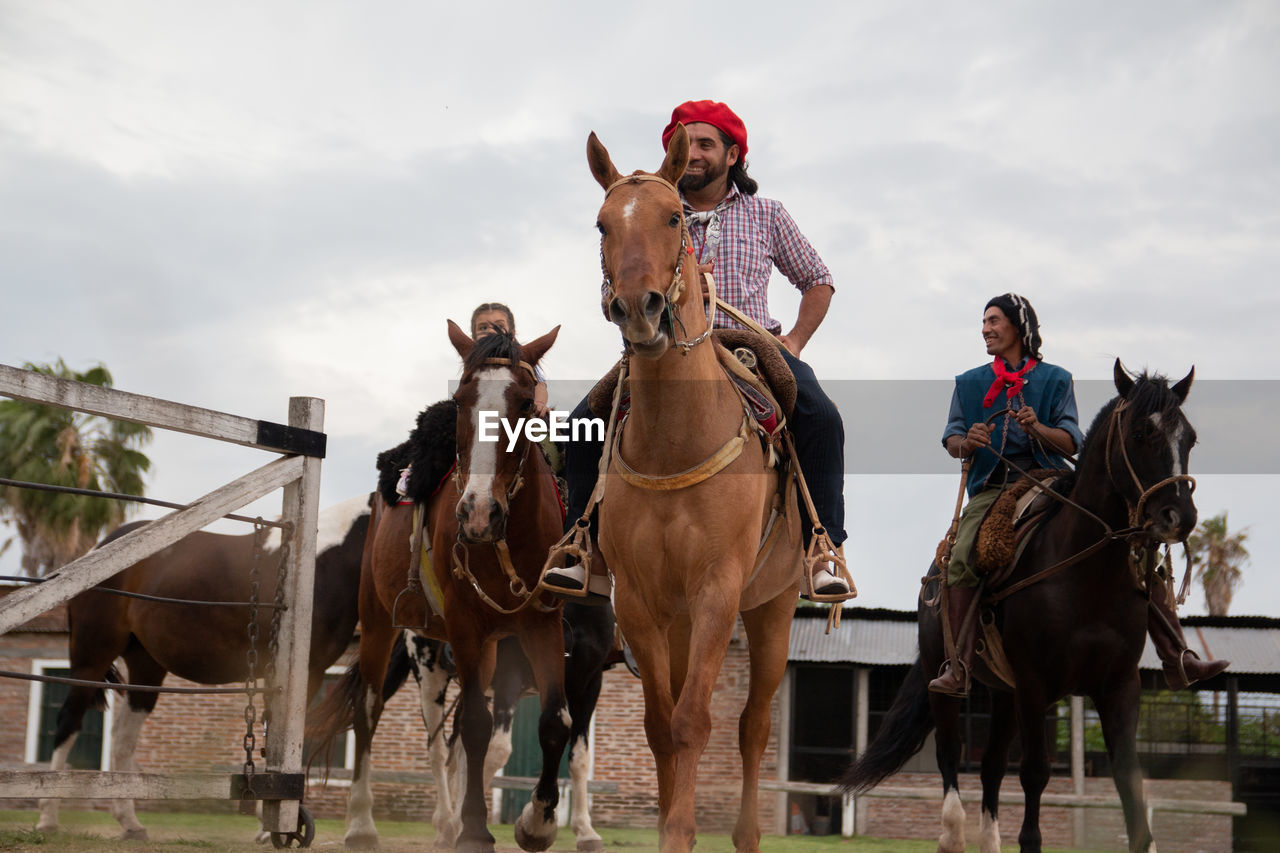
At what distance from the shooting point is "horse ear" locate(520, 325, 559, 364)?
7.30 metres

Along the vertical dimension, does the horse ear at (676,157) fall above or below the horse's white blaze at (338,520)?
above

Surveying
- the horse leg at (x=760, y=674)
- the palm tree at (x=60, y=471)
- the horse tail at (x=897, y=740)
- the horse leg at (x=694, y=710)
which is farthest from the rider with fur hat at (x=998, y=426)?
the palm tree at (x=60, y=471)

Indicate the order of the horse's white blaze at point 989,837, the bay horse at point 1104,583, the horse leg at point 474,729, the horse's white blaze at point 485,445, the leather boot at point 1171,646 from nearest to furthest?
the horse's white blaze at point 485,445 → the horse leg at point 474,729 → the bay horse at point 1104,583 → the leather boot at point 1171,646 → the horse's white blaze at point 989,837

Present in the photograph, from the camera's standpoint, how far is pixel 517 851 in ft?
29.3

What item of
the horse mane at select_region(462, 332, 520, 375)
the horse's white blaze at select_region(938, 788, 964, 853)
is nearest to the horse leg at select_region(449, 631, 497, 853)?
the horse mane at select_region(462, 332, 520, 375)

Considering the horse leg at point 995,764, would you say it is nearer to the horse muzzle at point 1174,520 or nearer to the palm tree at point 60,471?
the horse muzzle at point 1174,520

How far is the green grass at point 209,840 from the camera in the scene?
6.87 metres

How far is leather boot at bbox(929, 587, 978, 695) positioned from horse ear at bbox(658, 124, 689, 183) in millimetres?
4282

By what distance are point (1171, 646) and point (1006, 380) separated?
2.15 metres

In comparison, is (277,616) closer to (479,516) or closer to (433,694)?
(479,516)

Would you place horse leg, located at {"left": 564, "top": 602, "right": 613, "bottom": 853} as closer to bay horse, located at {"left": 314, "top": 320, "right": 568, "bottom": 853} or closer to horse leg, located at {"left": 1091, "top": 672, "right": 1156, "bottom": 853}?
bay horse, located at {"left": 314, "top": 320, "right": 568, "bottom": 853}

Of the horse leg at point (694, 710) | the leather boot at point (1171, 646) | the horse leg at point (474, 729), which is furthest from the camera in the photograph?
the leather boot at point (1171, 646)

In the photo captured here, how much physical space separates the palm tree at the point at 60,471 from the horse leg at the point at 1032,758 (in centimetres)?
2902

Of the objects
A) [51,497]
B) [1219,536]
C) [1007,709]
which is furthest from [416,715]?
[1219,536]
